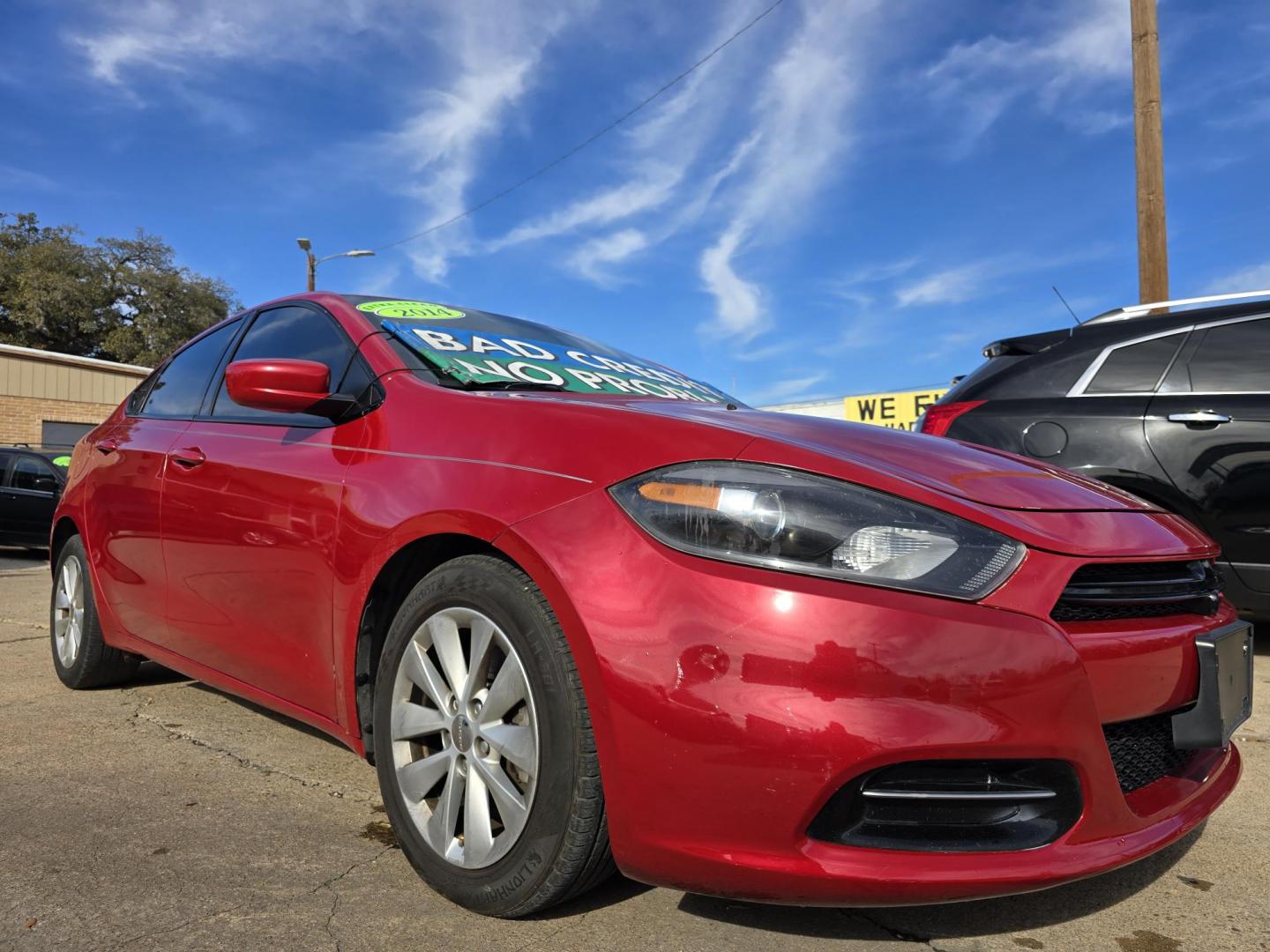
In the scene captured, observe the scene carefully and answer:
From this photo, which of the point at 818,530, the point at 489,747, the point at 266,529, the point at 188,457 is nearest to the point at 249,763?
the point at 266,529

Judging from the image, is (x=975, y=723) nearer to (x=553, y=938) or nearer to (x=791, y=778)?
(x=791, y=778)

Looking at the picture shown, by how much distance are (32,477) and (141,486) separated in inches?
391

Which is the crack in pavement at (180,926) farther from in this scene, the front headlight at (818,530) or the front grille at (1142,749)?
the front grille at (1142,749)

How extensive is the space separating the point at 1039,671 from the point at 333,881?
153 cm

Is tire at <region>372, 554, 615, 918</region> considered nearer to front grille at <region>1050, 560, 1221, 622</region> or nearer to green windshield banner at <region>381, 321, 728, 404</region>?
green windshield banner at <region>381, 321, 728, 404</region>

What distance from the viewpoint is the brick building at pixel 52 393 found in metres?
24.2

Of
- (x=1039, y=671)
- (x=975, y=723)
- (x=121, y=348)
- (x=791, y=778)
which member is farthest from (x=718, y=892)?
(x=121, y=348)

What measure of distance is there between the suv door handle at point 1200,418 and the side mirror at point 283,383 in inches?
141

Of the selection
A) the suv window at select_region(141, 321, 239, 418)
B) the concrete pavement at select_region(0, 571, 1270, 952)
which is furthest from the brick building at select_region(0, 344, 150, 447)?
the concrete pavement at select_region(0, 571, 1270, 952)

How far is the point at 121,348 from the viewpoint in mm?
36312

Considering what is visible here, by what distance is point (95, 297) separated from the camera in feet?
122

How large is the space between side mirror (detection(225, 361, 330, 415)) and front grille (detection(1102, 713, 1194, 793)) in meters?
1.95

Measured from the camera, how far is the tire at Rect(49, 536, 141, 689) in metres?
3.70

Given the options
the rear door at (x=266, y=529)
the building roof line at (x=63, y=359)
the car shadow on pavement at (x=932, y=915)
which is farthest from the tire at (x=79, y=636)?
the building roof line at (x=63, y=359)
